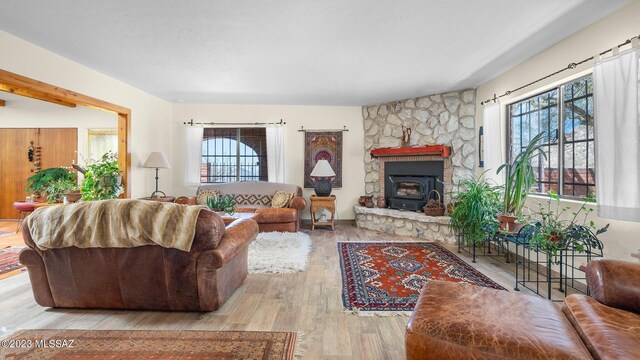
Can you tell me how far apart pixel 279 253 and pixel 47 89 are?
3.35m

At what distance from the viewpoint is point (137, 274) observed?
214cm

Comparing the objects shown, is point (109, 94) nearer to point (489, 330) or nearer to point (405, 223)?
point (405, 223)

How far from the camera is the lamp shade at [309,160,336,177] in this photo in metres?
5.47

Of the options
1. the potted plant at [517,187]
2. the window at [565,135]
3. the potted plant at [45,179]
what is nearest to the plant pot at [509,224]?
the potted plant at [517,187]

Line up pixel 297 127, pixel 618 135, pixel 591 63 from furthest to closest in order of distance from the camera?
1. pixel 297 127
2. pixel 591 63
3. pixel 618 135

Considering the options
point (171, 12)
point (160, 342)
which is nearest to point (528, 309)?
point (160, 342)

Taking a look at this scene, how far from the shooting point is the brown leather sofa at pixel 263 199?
16.4ft

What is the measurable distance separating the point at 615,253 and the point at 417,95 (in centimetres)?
357

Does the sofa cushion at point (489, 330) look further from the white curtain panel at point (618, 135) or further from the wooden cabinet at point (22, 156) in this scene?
the wooden cabinet at point (22, 156)

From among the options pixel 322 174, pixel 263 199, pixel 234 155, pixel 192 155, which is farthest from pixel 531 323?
pixel 192 155

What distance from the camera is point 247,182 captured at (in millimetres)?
5855

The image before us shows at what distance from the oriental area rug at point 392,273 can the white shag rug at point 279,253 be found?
52cm

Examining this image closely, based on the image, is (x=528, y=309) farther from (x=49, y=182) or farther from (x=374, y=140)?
(x=49, y=182)

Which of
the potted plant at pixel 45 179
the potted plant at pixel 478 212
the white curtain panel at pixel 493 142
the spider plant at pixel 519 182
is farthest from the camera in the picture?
the potted plant at pixel 45 179
